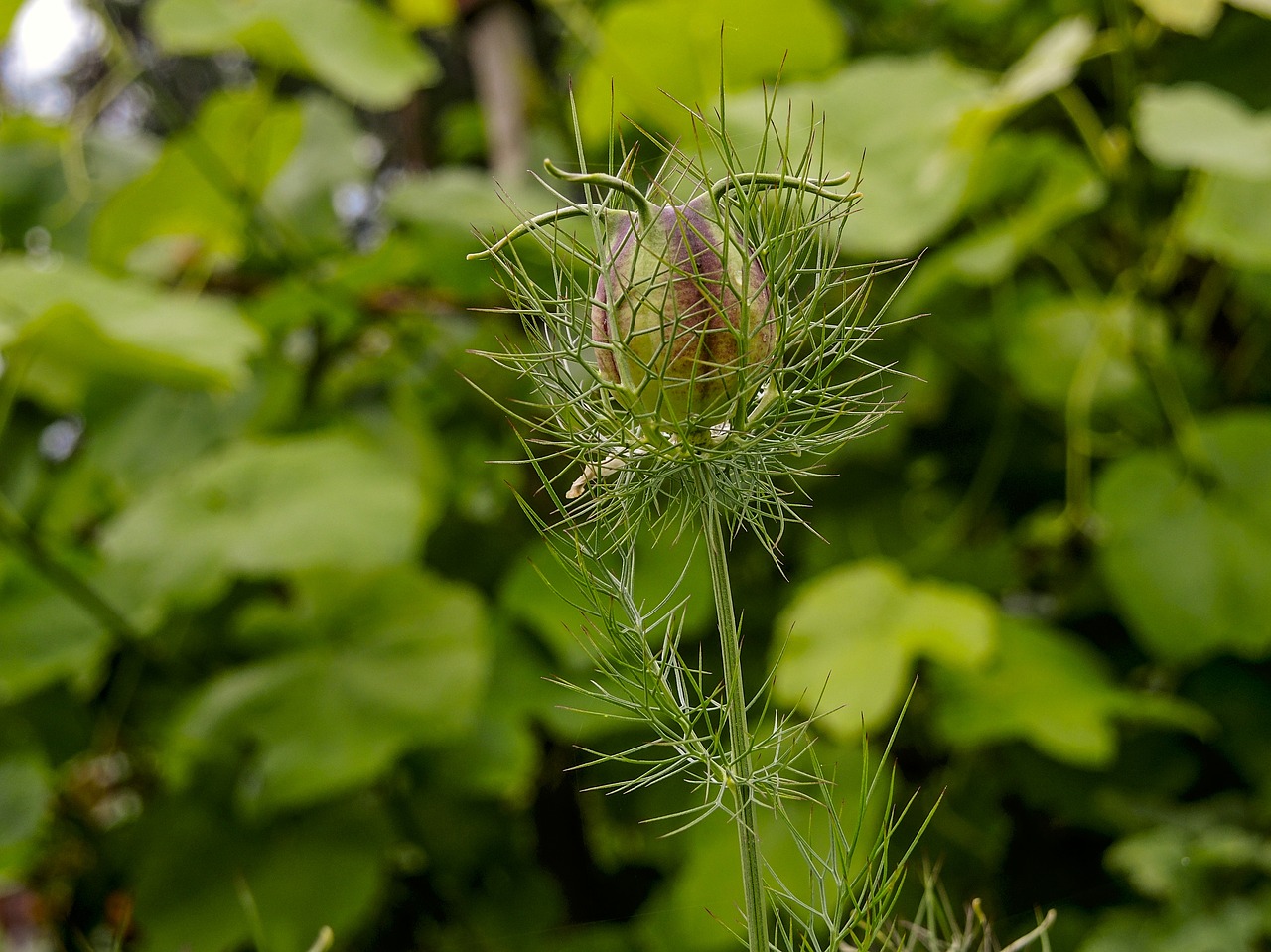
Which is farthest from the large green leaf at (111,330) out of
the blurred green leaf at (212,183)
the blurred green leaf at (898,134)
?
the blurred green leaf at (898,134)

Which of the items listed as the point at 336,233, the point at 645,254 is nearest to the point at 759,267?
the point at 645,254

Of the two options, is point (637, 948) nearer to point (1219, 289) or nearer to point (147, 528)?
point (147, 528)

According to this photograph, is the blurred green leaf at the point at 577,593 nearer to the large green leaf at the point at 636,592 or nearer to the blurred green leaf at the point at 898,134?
the large green leaf at the point at 636,592

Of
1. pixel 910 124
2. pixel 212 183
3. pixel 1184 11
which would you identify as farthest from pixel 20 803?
pixel 1184 11

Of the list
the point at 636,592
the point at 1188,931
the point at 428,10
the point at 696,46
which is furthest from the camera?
the point at 428,10

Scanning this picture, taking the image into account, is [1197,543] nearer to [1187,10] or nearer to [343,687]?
[1187,10]
